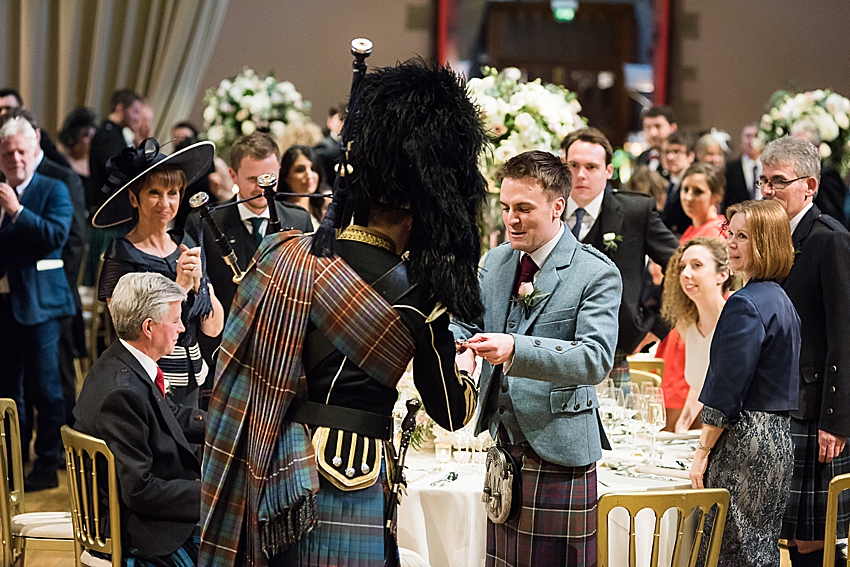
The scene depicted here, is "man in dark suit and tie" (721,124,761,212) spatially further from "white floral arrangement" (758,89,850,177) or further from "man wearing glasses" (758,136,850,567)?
"man wearing glasses" (758,136,850,567)

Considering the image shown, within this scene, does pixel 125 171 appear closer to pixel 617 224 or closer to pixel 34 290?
pixel 34 290

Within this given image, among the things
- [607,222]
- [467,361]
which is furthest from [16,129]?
[467,361]

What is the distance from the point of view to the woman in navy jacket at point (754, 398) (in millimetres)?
2797

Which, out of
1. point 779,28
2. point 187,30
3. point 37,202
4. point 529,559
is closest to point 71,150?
point 187,30

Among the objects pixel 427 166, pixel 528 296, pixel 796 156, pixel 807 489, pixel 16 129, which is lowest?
pixel 807 489

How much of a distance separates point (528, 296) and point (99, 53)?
7559 mm

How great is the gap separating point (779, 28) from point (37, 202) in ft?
25.0

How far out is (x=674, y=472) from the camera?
3.15 m

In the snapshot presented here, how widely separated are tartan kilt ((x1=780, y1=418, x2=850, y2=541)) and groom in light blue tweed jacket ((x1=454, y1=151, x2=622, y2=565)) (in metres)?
1.07

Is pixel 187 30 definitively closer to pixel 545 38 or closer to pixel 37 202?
pixel 545 38

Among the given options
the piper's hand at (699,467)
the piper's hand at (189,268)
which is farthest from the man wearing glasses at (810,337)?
the piper's hand at (189,268)

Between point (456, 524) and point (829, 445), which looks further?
point (829, 445)

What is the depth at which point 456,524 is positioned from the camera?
294cm

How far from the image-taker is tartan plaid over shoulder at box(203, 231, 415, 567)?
6.54ft
